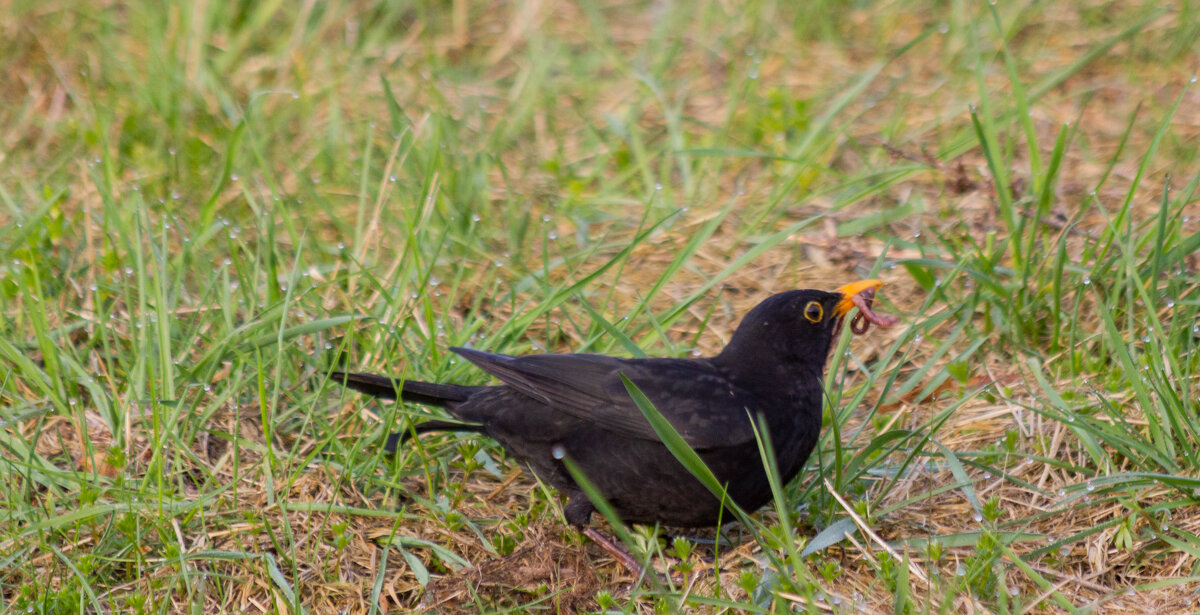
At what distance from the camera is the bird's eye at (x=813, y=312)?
12.2 ft

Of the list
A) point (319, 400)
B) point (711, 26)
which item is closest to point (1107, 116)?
point (711, 26)

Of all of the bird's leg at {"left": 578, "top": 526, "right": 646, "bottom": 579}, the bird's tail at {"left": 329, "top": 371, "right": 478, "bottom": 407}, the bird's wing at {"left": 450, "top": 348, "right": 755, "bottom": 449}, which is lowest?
the bird's leg at {"left": 578, "top": 526, "right": 646, "bottom": 579}

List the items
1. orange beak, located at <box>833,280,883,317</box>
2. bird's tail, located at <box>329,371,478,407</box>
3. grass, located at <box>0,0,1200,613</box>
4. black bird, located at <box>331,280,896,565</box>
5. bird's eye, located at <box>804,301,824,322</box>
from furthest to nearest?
orange beak, located at <box>833,280,883,317</box> → bird's eye, located at <box>804,301,824,322</box> → bird's tail, located at <box>329,371,478,407</box> → black bird, located at <box>331,280,896,565</box> → grass, located at <box>0,0,1200,613</box>

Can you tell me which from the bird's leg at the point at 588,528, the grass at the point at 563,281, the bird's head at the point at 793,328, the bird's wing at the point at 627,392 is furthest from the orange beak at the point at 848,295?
the bird's leg at the point at 588,528

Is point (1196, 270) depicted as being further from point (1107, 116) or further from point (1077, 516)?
point (1107, 116)

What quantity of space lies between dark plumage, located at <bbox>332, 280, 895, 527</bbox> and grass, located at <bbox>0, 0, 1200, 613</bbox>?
151 millimetres

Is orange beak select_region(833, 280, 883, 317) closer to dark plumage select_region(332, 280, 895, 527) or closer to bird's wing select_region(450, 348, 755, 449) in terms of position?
dark plumage select_region(332, 280, 895, 527)

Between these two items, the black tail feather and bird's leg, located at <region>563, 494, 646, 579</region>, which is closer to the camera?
bird's leg, located at <region>563, 494, 646, 579</region>

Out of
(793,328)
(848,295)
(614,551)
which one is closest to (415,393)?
(614,551)

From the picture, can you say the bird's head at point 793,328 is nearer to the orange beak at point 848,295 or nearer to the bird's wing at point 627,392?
the orange beak at point 848,295

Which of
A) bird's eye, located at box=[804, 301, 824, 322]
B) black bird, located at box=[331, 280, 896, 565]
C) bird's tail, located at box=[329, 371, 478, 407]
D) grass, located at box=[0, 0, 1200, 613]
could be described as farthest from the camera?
bird's eye, located at box=[804, 301, 824, 322]

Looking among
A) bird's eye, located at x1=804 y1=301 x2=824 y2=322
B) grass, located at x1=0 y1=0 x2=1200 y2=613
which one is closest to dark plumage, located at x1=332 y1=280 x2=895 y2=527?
bird's eye, located at x1=804 y1=301 x2=824 y2=322

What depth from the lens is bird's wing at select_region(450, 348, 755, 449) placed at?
3.39 m

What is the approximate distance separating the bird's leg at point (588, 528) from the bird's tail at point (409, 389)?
21.0 inches
